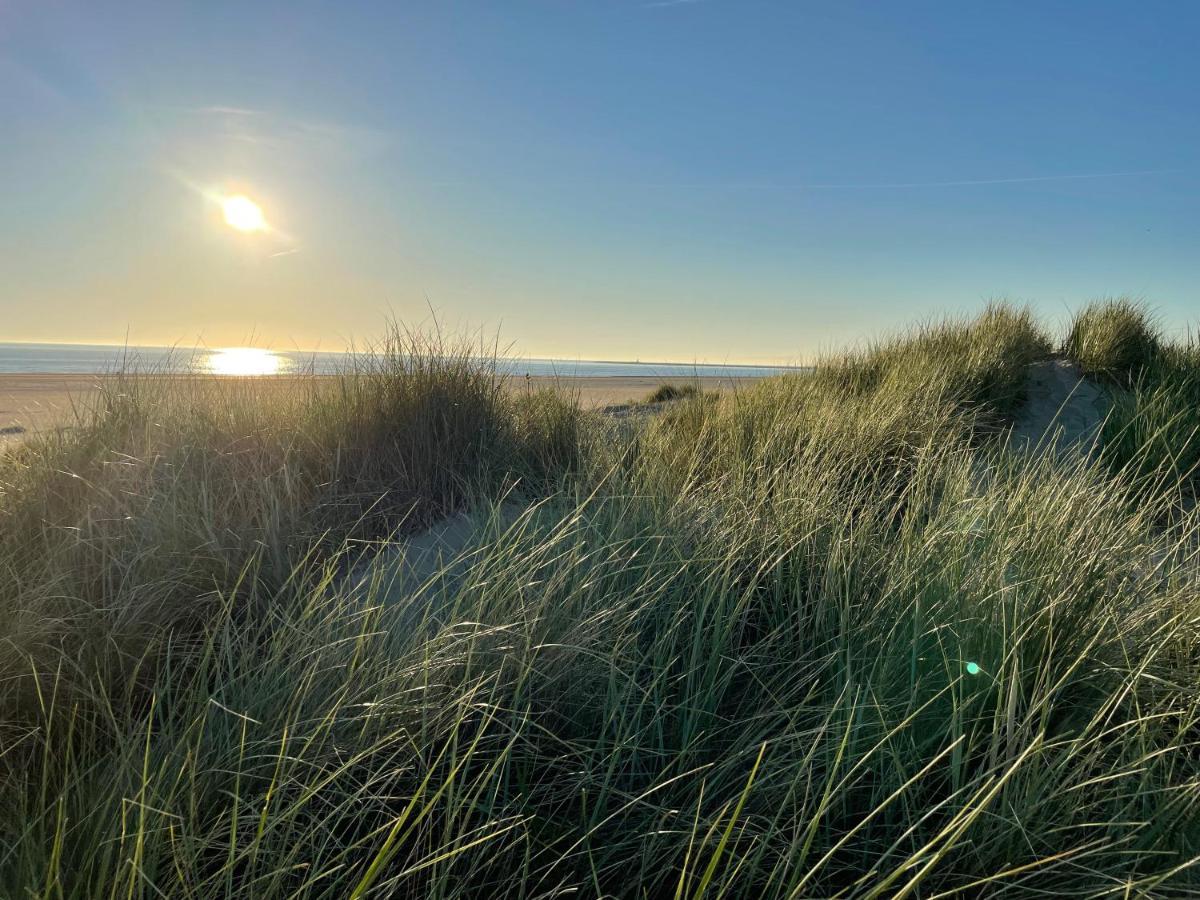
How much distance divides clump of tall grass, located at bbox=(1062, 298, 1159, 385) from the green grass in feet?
19.9

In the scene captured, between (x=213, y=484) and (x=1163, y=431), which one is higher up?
(x=1163, y=431)

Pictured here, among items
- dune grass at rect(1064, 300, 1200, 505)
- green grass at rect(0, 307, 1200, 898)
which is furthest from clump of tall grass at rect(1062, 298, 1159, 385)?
green grass at rect(0, 307, 1200, 898)

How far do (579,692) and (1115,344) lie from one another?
30.6 ft

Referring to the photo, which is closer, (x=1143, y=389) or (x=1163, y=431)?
(x=1163, y=431)

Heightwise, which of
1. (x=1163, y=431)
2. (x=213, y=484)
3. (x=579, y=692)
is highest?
(x=1163, y=431)

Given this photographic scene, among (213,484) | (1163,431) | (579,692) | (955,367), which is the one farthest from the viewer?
(955,367)

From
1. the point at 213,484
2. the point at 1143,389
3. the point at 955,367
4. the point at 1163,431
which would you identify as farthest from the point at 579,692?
the point at 1143,389

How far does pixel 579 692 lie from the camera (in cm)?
183

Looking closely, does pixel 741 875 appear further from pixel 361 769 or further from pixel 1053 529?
pixel 1053 529

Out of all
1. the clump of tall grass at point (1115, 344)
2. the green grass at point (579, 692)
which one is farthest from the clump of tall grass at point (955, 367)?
the green grass at point (579, 692)

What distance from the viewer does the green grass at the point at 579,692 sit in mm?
1365

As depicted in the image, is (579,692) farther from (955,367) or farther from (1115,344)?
(1115,344)

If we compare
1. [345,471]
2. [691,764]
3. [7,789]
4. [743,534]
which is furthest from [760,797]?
[345,471]

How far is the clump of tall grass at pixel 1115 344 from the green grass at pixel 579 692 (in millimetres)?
6080
